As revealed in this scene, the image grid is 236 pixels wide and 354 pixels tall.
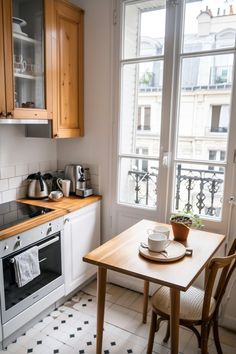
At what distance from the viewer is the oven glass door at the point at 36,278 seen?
6.30 ft

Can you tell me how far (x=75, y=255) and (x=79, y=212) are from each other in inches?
14.7

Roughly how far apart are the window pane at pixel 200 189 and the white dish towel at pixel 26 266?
119cm

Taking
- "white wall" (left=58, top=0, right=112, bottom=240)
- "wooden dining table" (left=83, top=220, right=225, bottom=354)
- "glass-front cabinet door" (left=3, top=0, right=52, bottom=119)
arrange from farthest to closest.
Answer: "white wall" (left=58, top=0, right=112, bottom=240), "glass-front cabinet door" (left=3, top=0, right=52, bottom=119), "wooden dining table" (left=83, top=220, right=225, bottom=354)

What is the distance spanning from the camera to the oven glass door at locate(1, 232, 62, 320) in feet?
6.30

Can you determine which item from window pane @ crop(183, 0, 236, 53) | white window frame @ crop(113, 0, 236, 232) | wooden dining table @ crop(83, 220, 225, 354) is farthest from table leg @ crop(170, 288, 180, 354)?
window pane @ crop(183, 0, 236, 53)

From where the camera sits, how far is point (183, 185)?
248 centimetres

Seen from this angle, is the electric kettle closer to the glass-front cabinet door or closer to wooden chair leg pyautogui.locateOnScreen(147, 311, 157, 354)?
the glass-front cabinet door

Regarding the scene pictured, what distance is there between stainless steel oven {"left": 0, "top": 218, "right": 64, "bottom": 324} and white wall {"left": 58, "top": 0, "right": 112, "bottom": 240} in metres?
0.67

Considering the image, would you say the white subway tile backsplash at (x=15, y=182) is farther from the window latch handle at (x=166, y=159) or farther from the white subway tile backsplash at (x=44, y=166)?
the window latch handle at (x=166, y=159)

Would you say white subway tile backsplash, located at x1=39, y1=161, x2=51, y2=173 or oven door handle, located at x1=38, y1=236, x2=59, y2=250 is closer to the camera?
oven door handle, located at x1=38, y1=236, x2=59, y2=250

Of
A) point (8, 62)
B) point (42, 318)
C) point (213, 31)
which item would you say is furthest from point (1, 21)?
point (42, 318)

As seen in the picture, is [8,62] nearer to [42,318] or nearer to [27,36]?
[27,36]

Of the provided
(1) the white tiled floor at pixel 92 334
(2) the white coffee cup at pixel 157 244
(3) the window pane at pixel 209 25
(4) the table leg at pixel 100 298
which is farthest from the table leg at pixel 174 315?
(3) the window pane at pixel 209 25

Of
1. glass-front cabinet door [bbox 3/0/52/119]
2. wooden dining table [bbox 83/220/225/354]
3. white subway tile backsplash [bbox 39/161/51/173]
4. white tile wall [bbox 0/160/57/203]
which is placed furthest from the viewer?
white subway tile backsplash [bbox 39/161/51/173]
